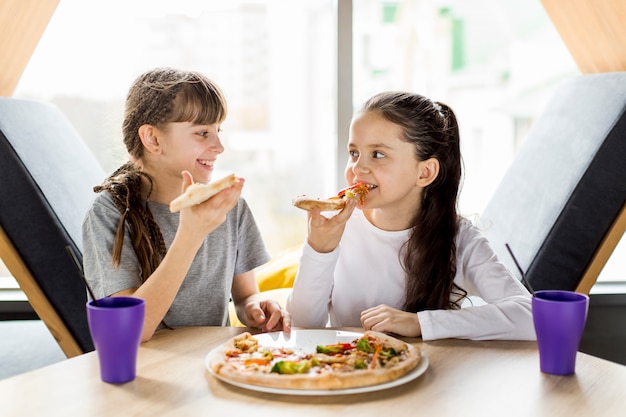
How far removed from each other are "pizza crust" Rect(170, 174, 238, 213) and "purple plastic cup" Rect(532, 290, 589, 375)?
0.57 m

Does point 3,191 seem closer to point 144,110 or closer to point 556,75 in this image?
point 144,110

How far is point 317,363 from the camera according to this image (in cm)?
111

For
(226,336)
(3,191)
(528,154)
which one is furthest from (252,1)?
(226,336)

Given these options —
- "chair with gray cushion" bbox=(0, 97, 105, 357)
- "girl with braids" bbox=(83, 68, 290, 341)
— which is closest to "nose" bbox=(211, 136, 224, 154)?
"girl with braids" bbox=(83, 68, 290, 341)

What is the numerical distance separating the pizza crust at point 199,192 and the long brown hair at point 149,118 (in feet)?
1.17

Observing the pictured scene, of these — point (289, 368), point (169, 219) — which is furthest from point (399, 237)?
point (289, 368)

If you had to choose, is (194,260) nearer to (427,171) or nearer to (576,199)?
(427,171)

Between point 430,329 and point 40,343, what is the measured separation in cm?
209

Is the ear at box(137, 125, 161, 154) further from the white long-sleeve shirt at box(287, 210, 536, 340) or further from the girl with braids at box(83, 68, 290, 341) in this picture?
the white long-sleeve shirt at box(287, 210, 536, 340)

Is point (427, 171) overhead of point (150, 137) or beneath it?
beneath

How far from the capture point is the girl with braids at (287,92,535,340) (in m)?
1.66

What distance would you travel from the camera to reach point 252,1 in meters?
4.41

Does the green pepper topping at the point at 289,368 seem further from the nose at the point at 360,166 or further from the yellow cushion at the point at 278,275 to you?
the yellow cushion at the point at 278,275

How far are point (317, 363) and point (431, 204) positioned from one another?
2.77 ft
